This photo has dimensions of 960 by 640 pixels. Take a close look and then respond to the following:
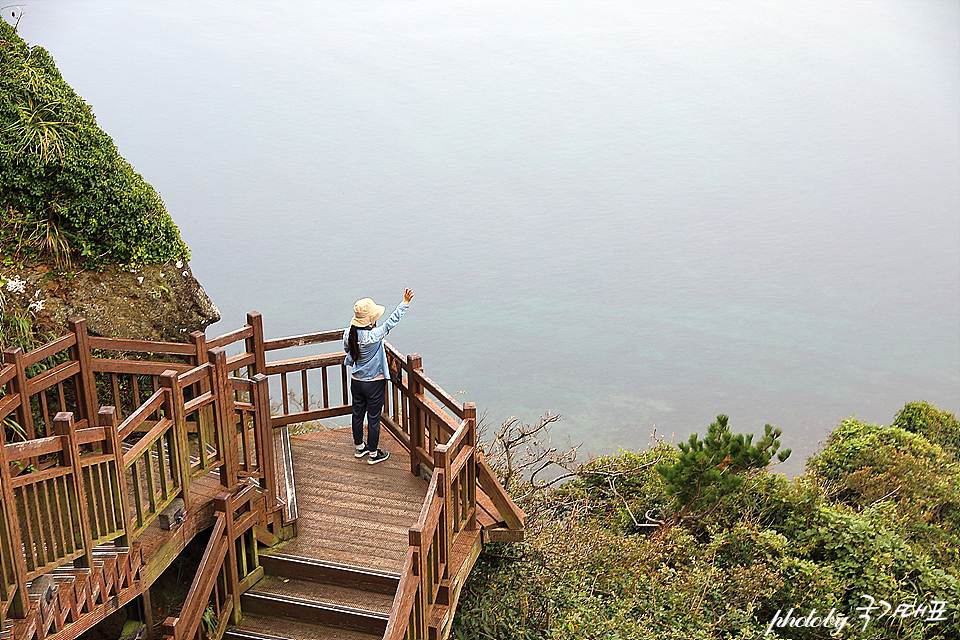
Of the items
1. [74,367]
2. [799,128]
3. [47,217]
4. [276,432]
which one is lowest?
[276,432]

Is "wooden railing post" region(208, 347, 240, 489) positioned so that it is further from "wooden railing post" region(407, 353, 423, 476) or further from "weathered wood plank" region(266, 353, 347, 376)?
"wooden railing post" region(407, 353, 423, 476)

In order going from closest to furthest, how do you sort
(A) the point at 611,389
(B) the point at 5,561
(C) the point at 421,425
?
(B) the point at 5,561 < (C) the point at 421,425 < (A) the point at 611,389

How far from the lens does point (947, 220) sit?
32.0m

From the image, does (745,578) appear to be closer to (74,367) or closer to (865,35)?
(74,367)

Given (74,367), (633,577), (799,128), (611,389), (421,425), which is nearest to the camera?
(74,367)

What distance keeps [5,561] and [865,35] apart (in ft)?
119

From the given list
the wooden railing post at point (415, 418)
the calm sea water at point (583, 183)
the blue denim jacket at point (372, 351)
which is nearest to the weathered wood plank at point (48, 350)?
the blue denim jacket at point (372, 351)

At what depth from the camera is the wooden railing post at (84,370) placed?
5.87 m

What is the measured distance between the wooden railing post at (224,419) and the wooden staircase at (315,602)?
0.74 metres

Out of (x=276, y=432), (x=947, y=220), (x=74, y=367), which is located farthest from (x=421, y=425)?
(x=947, y=220)

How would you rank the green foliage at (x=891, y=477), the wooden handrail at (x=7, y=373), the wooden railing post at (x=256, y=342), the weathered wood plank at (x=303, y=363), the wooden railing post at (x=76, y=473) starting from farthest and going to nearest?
the green foliage at (x=891, y=477), the weathered wood plank at (x=303, y=363), the wooden railing post at (x=256, y=342), the wooden handrail at (x=7, y=373), the wooden railing post at (x=76, y=473)

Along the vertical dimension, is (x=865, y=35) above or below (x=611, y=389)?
above

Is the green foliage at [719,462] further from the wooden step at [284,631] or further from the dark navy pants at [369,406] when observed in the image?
the wooden step at [284,631]

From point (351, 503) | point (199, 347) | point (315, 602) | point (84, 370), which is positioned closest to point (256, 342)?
point (199, 347)
